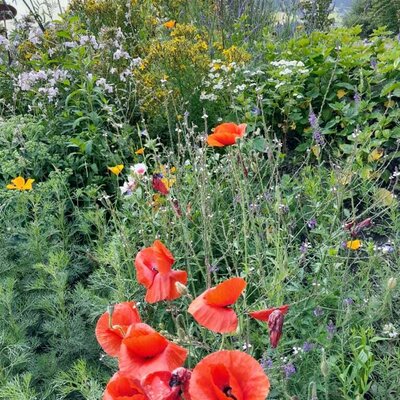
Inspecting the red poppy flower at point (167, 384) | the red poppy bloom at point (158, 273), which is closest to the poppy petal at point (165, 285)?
the red poppy bloom at point (158, 273)

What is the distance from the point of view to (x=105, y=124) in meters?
3.43

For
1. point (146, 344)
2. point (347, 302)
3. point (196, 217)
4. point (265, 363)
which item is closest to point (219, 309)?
point (146, 344)

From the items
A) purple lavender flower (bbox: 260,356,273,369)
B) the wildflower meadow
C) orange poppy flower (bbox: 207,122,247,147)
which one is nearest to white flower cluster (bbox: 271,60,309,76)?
the wildflower meadow

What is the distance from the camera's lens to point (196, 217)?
2.37 meters

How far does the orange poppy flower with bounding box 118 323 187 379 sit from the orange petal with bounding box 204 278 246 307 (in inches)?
4.4

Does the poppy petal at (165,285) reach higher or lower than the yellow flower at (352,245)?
higher

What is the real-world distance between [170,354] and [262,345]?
769mm

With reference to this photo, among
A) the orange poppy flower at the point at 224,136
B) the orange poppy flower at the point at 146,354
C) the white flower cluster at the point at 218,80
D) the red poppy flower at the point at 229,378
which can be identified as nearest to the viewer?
the red poppy flower at the point at 229,378

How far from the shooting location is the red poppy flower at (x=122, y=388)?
3.41 feet

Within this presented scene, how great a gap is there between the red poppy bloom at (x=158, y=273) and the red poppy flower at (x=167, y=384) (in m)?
0.32

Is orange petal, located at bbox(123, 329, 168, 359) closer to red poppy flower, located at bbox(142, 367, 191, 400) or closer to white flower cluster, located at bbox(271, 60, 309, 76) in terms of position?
red poppy flower, located at bbox(142, 367, 191, 400)

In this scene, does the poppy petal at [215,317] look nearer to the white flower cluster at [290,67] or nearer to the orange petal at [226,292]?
the orange petal at [226,292]

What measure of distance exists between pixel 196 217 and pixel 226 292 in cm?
131

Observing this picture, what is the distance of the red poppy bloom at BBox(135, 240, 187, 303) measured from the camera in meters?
1.32
